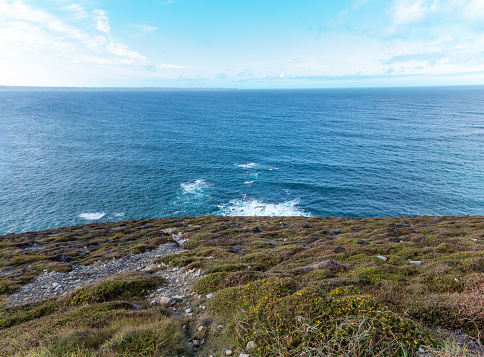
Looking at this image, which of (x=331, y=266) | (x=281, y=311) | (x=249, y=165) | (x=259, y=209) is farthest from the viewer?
(x=249, y=165)

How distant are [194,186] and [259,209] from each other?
21.1 metres

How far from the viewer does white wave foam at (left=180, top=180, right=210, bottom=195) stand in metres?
63.2

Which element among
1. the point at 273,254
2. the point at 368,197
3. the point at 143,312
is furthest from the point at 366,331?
the point at 368,197

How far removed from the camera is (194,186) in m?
65.9

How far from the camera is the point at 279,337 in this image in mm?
7844

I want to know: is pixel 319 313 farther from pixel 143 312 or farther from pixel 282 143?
pixel 282 143

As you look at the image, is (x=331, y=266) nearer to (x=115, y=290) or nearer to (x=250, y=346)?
(x=250, y=346)

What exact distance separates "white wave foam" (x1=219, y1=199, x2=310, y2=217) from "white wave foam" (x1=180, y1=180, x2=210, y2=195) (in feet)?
36.0

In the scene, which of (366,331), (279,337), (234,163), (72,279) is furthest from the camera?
(234,163)

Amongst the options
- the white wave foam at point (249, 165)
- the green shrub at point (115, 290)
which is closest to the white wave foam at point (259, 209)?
the white wave foam at point (249, 165)

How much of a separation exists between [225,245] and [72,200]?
51.4 metres

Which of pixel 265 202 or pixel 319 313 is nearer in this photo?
pixel 319 313

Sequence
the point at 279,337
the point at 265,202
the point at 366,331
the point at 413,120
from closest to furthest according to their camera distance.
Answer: the point at 366,331
the point at 279,337
the point at 265,202
the point at 413,120

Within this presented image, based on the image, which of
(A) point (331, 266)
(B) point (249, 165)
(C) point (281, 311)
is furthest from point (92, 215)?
(C) point (281, 311)
